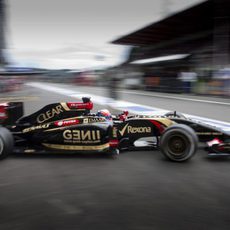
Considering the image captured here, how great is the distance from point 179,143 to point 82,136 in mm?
1241

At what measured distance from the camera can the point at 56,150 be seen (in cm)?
410

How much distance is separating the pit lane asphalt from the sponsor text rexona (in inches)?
9.7

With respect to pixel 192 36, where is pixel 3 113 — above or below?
below

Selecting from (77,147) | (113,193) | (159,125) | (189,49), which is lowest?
(113,193)

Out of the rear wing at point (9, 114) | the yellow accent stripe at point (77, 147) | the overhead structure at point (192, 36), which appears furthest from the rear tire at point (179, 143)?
the overhead structure at point (192, 36)

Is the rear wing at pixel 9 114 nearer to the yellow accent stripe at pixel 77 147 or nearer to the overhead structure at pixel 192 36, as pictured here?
the yellow accent stripe at pixel 77 147

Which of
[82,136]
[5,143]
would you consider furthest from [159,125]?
[5,143]

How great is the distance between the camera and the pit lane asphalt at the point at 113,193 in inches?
93.5

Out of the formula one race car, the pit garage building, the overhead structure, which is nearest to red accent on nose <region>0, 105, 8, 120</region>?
the formula one race car

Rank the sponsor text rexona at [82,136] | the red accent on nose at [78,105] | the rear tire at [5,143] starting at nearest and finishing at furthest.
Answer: the rear tire at [5,143], the sponsor text rexona at [82,136], the red accent on nose at [78,105]

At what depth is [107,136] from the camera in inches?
159

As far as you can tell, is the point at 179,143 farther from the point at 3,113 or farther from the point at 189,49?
the point at 189,49

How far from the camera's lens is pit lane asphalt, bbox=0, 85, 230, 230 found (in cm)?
238

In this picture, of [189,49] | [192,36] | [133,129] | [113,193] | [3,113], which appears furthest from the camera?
[192,36]
